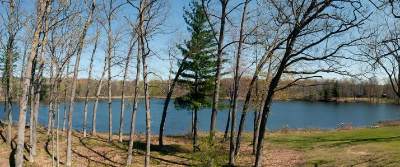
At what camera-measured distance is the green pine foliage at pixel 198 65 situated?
3312cm

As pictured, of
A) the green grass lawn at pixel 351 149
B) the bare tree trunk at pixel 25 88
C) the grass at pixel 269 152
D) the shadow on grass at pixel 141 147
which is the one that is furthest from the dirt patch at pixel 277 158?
the bare tree trunk at pixel 25 88

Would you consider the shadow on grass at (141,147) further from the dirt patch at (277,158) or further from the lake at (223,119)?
→ the lake at (223,119)

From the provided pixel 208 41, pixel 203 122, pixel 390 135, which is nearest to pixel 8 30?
pixel 208 41

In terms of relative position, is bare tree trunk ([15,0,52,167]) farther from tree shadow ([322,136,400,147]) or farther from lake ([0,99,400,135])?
lake ([0,99,400,135])

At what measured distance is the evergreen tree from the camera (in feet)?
109

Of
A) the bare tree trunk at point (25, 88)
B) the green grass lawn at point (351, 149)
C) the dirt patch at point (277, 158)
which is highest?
the bare tree trunk at point (25, 88)

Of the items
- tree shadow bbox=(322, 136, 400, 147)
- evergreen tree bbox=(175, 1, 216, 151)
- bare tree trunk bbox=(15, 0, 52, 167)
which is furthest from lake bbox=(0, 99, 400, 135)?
bare tree trunk bbox=(15, 0, 52, 167)

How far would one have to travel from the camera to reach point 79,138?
32.1 m

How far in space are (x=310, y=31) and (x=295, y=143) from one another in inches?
776

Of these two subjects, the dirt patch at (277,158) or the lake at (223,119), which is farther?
the lake at (223,119)

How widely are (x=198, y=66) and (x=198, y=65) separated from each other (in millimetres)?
77

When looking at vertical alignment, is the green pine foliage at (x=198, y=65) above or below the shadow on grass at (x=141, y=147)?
above

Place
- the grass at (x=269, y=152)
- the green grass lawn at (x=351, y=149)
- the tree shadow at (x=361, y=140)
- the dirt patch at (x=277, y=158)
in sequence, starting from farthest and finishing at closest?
the tree shadow at (x=361, y=140)
the dirt patch at (x=277, y=158)
the grass at (x=269, y=152)
the green grass lawn at (x=351, y=149)

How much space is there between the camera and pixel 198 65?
33531mm
